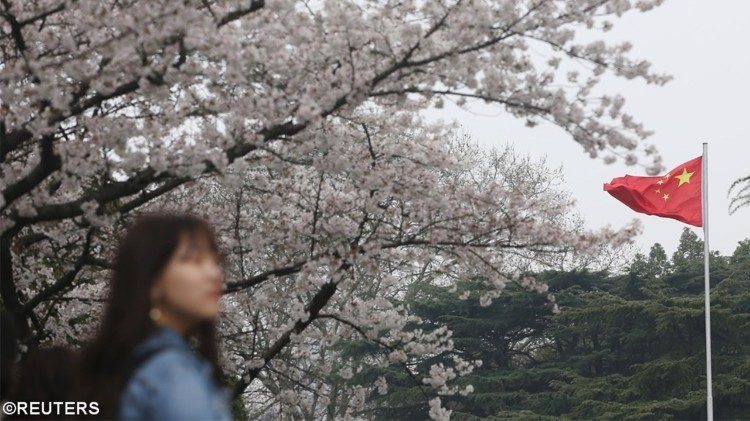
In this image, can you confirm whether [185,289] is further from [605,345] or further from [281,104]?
[605,345]

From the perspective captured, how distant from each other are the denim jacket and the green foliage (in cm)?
2325

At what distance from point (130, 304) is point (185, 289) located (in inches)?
3.8

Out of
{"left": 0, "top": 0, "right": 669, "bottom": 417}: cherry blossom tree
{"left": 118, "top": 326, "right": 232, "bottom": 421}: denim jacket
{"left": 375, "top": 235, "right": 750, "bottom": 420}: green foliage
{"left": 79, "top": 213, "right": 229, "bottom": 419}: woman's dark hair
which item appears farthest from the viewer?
{"left": 375, "top": 235, "right": 750, "bottom": 420}: green foliage

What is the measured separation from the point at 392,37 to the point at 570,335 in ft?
73.1

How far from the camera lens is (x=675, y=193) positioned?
2034 cm

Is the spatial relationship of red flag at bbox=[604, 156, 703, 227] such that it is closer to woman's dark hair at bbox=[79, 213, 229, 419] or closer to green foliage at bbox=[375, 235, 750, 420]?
green foliage at bbox=[375, 235, 750, 420]

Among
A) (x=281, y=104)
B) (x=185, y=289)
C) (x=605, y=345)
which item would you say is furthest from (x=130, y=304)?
(x=605, y=345)

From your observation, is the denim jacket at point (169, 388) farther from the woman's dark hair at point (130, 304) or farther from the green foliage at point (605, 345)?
the green foliage at point (605, 345)

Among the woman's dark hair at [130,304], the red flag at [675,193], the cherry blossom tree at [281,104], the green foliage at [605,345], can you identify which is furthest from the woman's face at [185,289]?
the green foliage at [605,345]

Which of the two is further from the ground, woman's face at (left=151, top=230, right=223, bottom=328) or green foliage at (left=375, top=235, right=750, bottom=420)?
green foliage at (left=375, top=235, right=750, bottom=420)

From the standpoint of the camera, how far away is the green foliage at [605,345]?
25.5m

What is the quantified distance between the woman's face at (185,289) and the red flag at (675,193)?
1836 cm

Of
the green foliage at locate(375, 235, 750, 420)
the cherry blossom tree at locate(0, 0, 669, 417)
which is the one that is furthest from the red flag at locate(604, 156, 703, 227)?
the cherry blossom tree at locate(0, 0, 669, 417)

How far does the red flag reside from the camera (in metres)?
19.8
